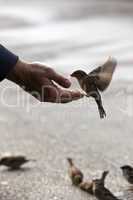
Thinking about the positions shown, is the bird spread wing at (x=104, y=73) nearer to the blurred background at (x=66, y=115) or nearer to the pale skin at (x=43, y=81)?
the pale skin at (x=43, y=81)

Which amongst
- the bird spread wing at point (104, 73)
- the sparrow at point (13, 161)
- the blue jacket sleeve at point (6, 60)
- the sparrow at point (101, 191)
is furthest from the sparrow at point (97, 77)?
the sparrow at point (13, 161)

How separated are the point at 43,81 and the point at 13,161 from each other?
4.10 ft

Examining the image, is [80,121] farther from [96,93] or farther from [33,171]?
[96,93]

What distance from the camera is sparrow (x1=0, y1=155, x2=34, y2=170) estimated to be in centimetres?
454

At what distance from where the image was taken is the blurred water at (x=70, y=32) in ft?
26.3

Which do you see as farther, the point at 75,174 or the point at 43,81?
the point at 75,174

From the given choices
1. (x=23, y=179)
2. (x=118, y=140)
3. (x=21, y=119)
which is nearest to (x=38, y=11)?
(x=21, y=119)

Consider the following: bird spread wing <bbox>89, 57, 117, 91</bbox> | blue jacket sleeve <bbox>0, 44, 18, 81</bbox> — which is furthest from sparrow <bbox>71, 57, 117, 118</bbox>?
blue jacket sleeve <bbox>0, 44, 18, 81</bbox>

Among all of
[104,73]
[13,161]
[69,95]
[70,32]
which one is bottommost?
[13,161]

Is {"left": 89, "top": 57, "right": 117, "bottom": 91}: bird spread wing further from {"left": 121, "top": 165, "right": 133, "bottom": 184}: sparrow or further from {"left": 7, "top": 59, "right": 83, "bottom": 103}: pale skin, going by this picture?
{"left": 121, "top": 165, "right": 133, "bottom": 184}: sparrow

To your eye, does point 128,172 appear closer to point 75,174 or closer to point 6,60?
point 75,174

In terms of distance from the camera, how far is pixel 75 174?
4.34 metres

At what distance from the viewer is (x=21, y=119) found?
5895 mm

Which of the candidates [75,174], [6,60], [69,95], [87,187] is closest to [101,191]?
[87,187]
